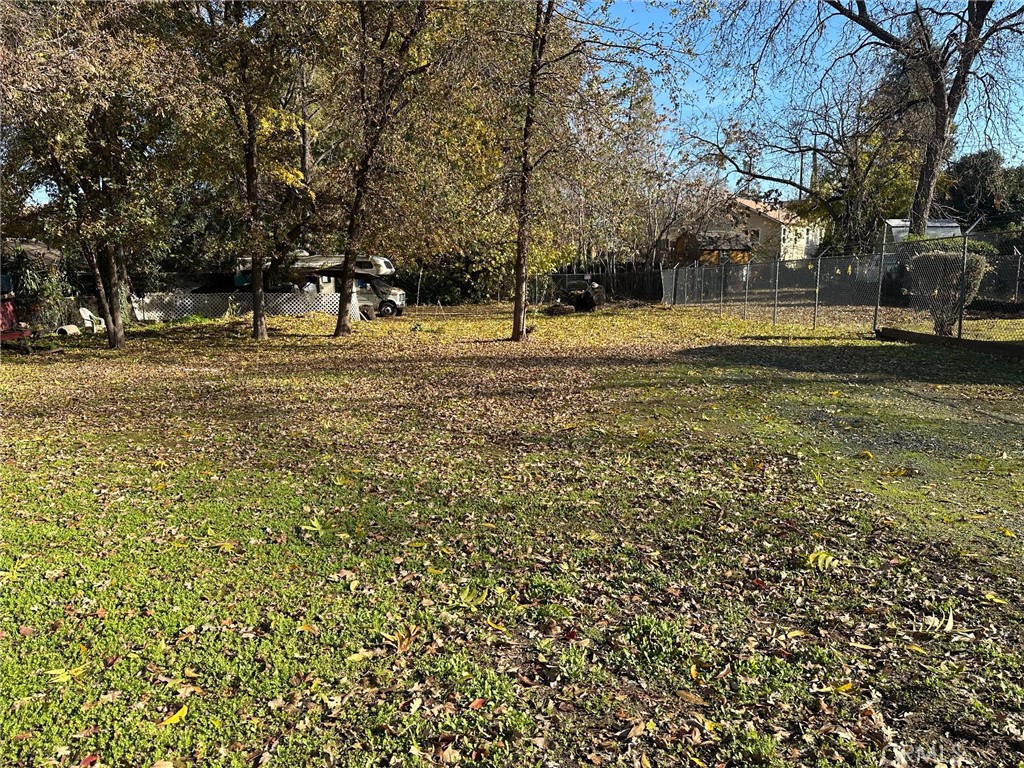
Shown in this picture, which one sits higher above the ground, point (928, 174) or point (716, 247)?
point (928, 174)

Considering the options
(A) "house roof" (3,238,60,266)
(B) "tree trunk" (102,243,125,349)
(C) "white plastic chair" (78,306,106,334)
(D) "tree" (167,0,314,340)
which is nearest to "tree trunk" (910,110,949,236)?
(D) "tree" (167,0,314,340)

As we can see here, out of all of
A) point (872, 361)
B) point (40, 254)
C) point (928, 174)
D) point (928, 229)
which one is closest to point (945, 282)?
point (872, 361)

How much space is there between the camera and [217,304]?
76.2 feet

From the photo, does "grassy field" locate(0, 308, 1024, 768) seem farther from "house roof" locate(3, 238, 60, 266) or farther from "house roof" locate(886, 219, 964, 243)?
"house roof" locate(886, 219, 964, 243)

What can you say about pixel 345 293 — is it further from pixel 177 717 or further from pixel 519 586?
pixel 177 717

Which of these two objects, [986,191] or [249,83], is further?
[986,191]

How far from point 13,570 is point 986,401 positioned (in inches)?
362

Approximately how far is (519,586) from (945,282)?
13726 millimetres

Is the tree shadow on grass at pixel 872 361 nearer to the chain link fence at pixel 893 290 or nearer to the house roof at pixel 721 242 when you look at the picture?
the chain link fence at pixel 893 290

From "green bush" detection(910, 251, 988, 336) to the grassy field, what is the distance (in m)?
7.04

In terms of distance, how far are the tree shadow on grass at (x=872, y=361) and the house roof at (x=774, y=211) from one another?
2336cm

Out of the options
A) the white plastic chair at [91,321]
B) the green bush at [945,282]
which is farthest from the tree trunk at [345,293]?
the green bush at [945,282]

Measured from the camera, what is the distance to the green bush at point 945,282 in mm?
13461

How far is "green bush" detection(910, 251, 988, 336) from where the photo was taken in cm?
1346
